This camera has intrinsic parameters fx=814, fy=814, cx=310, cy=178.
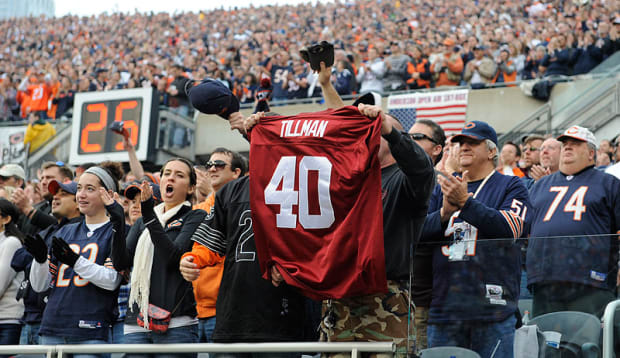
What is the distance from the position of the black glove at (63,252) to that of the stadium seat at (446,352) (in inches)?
92.7

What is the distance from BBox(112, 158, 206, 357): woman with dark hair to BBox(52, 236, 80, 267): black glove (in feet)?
0.87

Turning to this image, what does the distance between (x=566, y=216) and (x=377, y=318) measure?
1.89 meters

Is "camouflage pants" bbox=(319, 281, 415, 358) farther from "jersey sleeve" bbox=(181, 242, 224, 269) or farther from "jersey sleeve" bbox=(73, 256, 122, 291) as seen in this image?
"jersey sleeve" bbox=(73, 256, 122, 291)

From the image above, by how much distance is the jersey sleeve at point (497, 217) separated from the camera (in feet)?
13.3

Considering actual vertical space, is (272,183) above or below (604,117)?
below

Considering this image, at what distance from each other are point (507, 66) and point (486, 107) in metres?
0.81

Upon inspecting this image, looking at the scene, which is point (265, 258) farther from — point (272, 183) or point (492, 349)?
point (492, 349)

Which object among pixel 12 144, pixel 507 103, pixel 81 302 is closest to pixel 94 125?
pixel 12 144

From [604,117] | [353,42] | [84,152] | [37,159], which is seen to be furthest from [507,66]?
[37,159]

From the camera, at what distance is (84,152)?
1455 cm

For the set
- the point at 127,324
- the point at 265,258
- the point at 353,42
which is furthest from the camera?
the point at 353,42

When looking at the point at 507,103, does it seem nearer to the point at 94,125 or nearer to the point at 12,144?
the point at 94,125

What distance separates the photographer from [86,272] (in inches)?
197

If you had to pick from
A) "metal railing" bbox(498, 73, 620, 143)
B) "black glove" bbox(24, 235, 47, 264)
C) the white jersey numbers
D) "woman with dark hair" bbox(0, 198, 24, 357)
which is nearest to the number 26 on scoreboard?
the white jersey numbers
